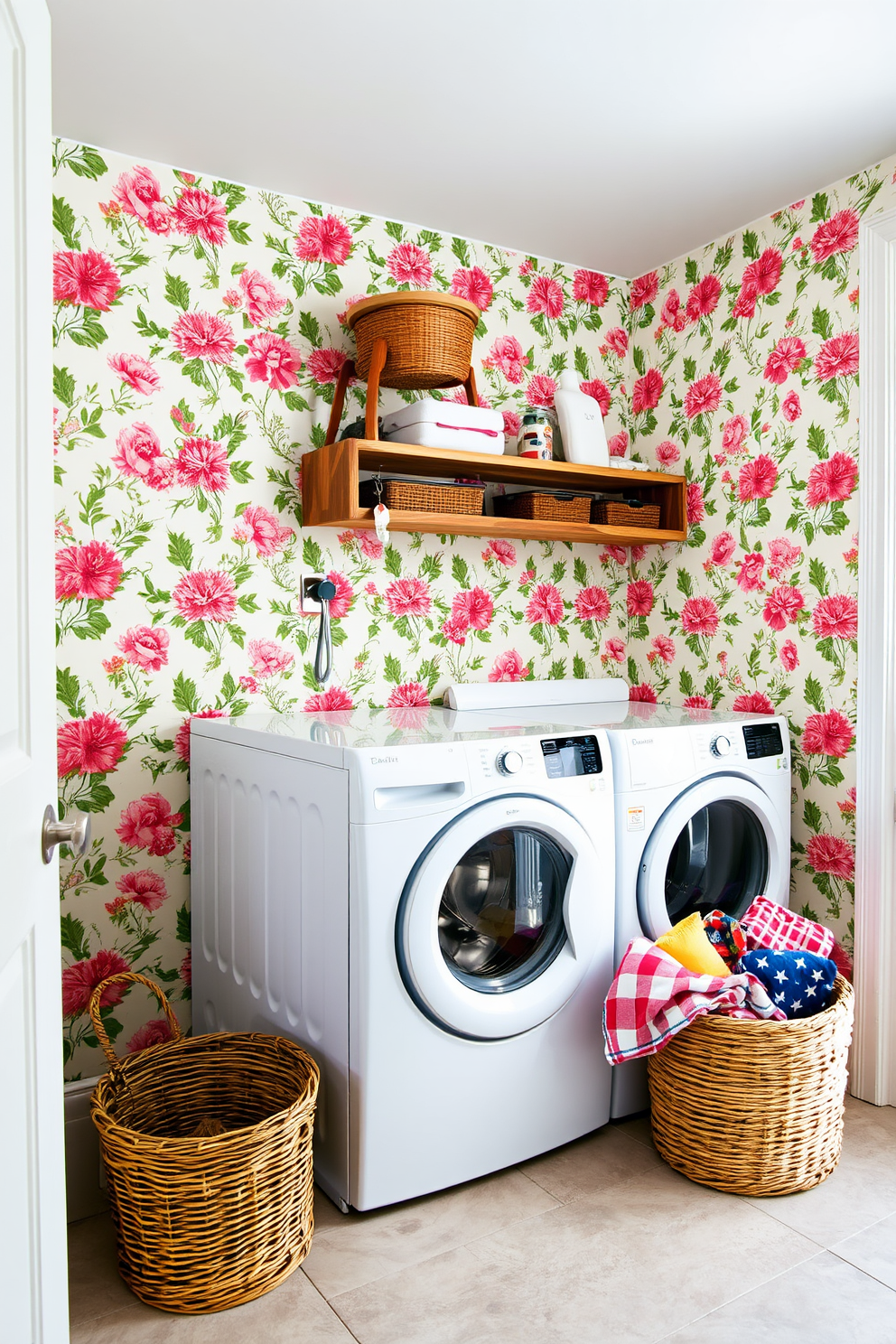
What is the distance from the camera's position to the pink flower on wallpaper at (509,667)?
2770 millimetres

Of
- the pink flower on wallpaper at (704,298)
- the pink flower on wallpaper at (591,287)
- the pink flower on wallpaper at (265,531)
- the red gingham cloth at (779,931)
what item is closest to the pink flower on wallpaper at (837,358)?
the pink flower on wallpaper at (704,298)

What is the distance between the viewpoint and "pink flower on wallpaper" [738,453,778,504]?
2576 mm

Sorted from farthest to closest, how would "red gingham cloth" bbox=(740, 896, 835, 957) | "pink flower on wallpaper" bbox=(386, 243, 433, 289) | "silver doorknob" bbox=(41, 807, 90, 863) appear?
"pink flower on wallpaper" bbox=(386, 243, 433, 289), "red gingham cloth" bbox=(740, 896, 835, 957), "silver doorknob" bbox=(41, 807, 90, 863)

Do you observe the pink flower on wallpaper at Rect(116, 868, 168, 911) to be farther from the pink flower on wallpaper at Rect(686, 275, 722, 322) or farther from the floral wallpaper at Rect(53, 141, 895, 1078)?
the pink flower on wallpaper at Rect(686, 275, 722, 322)

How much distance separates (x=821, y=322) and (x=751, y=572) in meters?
0.66

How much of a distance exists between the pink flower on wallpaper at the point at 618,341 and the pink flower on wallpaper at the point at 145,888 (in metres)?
2.08

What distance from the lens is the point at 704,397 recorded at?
9.12 ft

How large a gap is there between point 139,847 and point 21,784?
4.28 ft

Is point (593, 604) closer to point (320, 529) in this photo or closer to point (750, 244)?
point (320, 529)

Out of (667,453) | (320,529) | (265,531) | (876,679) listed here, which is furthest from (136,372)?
(876,679)

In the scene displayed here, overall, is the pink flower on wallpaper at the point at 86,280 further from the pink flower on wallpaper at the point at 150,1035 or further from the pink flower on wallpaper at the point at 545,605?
the pink flower on wallpaper at the point at 150,1035

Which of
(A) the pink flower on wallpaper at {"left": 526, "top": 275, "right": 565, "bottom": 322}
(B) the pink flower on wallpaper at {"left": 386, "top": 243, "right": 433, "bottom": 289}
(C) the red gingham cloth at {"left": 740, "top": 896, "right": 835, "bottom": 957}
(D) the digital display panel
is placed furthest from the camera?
(A) the pink flower on wallpaper at {"left": 526, "top": 275, "right": 565, "bottom": 322}

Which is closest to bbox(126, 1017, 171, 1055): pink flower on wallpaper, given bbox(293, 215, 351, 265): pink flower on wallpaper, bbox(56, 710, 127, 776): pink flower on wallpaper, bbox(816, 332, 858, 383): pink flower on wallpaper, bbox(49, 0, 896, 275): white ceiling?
bbox(56, 710, 127, 776): pink flower on wallpaper

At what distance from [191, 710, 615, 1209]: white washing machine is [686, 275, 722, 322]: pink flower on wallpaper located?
143 centimetres
